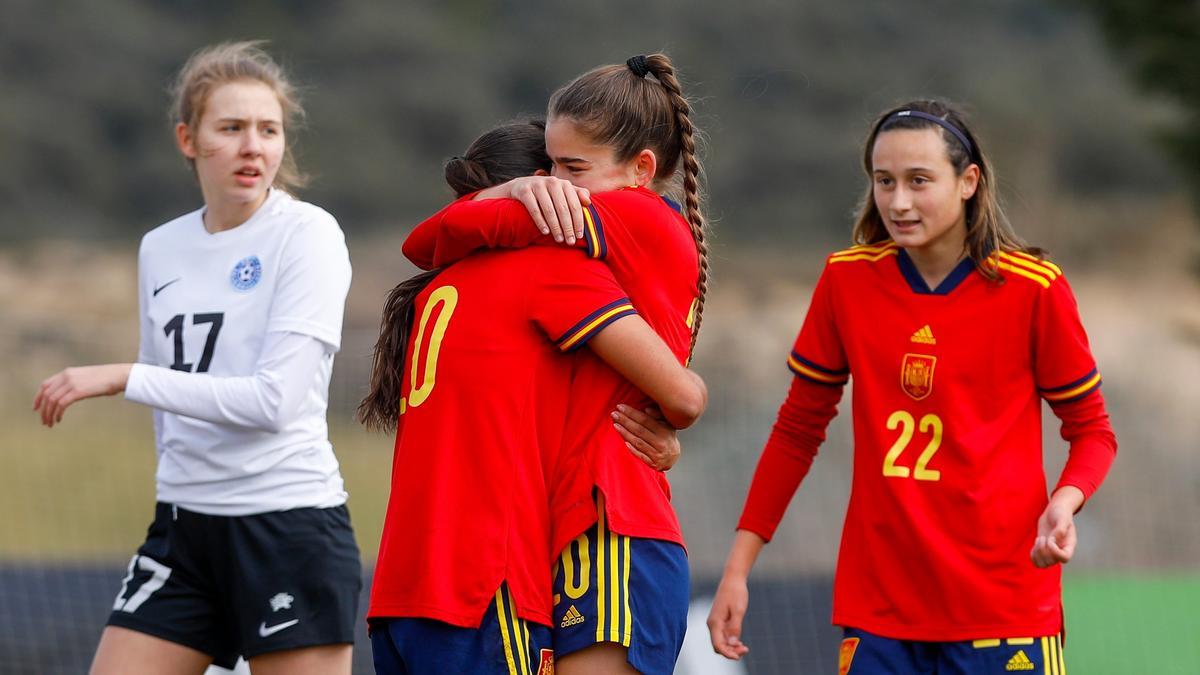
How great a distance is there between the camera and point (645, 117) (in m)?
2.67

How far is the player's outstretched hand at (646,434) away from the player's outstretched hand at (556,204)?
0.32m

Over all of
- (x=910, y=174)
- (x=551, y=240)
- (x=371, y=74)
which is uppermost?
(x=371, y=74)

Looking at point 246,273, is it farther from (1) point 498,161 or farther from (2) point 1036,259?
(2) point 1036,259

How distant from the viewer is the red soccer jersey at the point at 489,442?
95.4 inches

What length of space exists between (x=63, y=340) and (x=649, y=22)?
2152cm

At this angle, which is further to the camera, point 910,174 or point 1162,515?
point 1162,515

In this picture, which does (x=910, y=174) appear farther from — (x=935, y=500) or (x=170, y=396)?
(x=170, y=396)

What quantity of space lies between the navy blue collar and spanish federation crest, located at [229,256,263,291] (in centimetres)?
150

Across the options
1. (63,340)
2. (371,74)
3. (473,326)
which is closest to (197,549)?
(473,326)

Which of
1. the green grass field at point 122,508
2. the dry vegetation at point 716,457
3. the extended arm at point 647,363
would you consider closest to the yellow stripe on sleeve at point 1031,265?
the extended arm at point 647,363

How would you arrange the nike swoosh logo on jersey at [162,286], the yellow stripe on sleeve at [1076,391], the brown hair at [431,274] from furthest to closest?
the nike swoosh logo on jersey at [162,286] → the yellow stripe on sleeve at [1076,391] → the brown hair at [431,274]

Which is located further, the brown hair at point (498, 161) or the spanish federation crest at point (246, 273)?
the spanish federation crest at point (246, 273)

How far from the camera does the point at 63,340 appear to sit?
962cm

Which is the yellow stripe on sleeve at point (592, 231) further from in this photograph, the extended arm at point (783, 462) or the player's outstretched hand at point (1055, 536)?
the player's outstretched hand at point (1055, 536)
